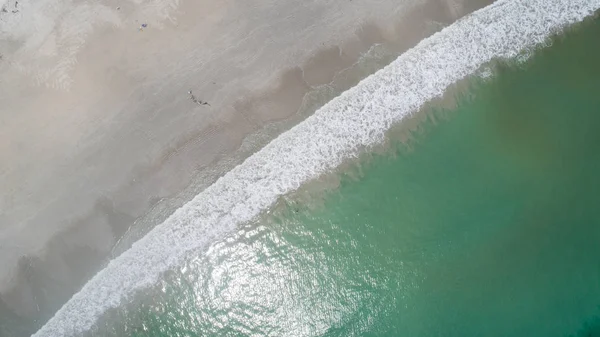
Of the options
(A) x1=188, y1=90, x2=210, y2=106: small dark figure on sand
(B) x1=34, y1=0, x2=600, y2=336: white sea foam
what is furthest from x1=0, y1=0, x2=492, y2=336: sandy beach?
(B) x1=34, y1=0, x2=600, y2=336: white sea foam

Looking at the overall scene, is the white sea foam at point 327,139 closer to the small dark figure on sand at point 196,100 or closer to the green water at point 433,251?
the green water at point 433,251

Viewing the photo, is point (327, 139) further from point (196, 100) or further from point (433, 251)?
point (433, 251)

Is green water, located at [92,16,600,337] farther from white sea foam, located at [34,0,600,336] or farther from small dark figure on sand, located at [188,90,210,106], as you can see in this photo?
small dark figure on sand, located at [188,90,210,106]

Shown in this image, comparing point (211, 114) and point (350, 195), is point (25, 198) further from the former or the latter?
point (350, 195)

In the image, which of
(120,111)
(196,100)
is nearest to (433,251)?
(196,100)

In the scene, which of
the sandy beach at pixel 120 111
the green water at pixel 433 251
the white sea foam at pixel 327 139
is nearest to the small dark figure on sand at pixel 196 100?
the sandy beach at pixel 120 111

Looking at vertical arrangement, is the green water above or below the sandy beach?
below
